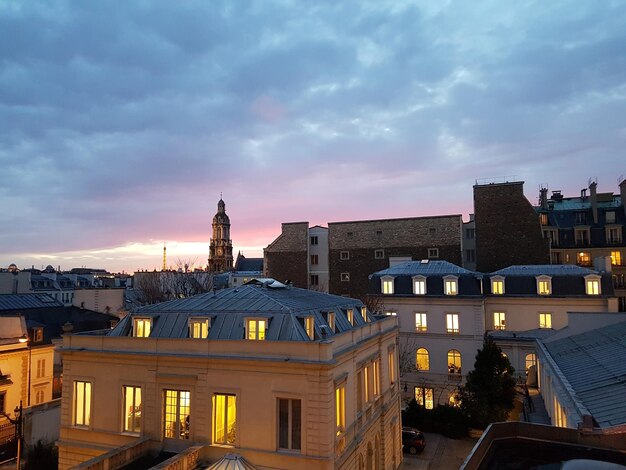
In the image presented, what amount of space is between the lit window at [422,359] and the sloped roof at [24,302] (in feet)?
116

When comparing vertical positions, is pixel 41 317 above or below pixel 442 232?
below

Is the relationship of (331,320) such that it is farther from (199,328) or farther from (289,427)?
(199,328)

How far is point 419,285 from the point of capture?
40656mm

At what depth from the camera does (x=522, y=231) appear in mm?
48344

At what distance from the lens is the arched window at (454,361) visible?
125 ft

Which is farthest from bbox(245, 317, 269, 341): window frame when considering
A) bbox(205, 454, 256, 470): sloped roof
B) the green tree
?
the green tree

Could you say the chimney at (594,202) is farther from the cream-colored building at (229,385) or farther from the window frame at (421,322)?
the cream-colored building at (229,385)

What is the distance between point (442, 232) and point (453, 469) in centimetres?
3597

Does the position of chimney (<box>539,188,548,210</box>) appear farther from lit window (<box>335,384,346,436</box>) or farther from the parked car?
lit window (<box>335,384,346,436</box>)

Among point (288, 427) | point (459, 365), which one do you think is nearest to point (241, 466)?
point (288, 427)

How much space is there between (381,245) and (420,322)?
21385mm

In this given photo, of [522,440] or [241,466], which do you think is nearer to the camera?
[522,440]

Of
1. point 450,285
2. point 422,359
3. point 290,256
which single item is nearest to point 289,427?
point 422,359

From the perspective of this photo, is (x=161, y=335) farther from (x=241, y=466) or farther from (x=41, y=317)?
(x=41, y=317)
